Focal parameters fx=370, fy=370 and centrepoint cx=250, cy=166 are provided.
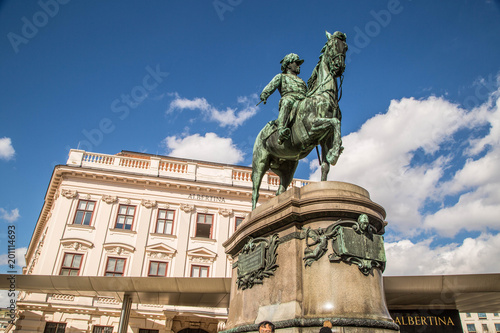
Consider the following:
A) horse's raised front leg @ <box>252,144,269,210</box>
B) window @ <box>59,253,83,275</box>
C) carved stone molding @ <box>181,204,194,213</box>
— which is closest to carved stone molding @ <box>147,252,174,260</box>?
carved stone molding @ <box>181,204,194,213</box>

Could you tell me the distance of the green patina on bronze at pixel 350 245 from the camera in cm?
440

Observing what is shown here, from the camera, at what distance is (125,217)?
2395cm

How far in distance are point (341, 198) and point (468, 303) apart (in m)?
11.2

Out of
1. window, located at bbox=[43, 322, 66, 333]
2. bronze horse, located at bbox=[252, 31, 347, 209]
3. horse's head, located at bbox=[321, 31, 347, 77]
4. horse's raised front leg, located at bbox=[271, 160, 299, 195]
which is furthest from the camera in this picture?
window, located at bbox=[43, 322, 66, 333]

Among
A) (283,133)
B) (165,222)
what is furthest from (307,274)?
(165,222)

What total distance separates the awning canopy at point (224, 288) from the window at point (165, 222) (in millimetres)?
8711

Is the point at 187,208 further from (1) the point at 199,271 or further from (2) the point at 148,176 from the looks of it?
(1) the point at 199,271

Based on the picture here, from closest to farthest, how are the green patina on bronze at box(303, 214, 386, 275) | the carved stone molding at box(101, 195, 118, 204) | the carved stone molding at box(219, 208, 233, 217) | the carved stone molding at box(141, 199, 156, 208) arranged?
1. the green patina on bronze at box(303, 214, 386, 275)
2. the carved stone molding at box(101, 195, 118, 204)
3. the carved stone molding at box(141, 199, 156, 208)
4. the carved stone molding at box(219, 208, 233, 217)

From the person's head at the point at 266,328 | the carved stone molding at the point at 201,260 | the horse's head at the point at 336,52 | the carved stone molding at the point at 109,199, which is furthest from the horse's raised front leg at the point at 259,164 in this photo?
the carved stone molding at the point at 109,199

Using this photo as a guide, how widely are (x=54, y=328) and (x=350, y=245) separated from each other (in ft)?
71.0

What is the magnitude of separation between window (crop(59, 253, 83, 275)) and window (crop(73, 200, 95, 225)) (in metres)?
2.10

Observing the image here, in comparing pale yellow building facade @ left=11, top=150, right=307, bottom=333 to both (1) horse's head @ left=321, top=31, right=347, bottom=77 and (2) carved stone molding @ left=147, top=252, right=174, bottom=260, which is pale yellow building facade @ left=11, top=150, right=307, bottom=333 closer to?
(2) carved stone molding @ left=147, top=252, right=174, bottom=260

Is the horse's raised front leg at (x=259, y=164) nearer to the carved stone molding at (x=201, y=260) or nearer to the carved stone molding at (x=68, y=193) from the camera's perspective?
the carved stone molding at (x=201, y=260)

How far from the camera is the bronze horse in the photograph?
5.61 meters
